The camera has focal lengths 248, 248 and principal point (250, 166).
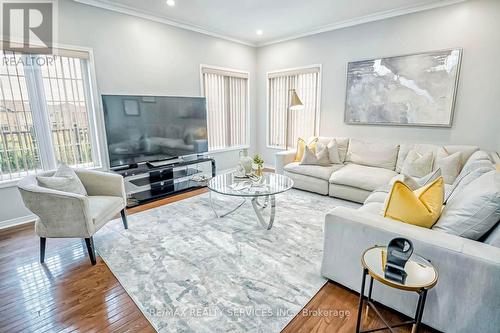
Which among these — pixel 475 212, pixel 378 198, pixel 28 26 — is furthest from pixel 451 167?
pixel 28 26

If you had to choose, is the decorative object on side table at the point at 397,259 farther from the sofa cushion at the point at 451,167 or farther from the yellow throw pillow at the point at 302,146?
the yellow throw pillow at the point at 302,146

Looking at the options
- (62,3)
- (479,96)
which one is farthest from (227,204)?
(479,96)

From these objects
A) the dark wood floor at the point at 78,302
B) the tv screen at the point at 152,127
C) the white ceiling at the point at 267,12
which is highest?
the white ceiling at the point at 267,12

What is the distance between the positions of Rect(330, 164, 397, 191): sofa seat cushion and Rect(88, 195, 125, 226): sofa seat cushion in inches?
111

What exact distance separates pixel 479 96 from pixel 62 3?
17.5 feet

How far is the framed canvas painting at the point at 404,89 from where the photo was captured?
11.0 feet

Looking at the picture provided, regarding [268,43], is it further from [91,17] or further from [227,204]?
[227,204]

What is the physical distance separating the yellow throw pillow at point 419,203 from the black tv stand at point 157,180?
125 inches

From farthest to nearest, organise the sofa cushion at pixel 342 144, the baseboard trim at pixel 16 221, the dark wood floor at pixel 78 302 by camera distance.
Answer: the sofa cushion at pixel 342 144, the baseboard trim at pixel 16 221, the dark wood floor at pixel 78 302

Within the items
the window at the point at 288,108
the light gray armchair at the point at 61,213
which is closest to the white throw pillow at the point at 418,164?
the window at the point at 288,108

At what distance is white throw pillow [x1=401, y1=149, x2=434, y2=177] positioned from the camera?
10.6 ft

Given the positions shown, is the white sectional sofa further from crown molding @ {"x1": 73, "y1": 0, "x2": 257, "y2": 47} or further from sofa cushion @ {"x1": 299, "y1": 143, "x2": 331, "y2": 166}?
crown molding @ {"x1": 73, "y1": 0, "x2": 257, "y2": 47}

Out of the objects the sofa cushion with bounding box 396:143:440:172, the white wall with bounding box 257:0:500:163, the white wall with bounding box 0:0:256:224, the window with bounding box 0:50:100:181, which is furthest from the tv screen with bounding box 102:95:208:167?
the sofa cushion with bounding box 396:143:440:172

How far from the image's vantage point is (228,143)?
536cm
